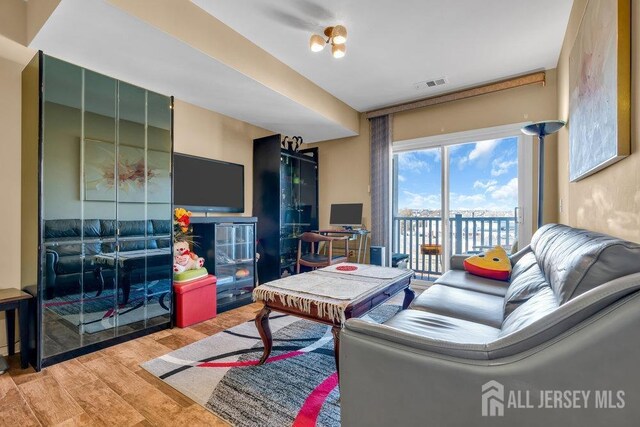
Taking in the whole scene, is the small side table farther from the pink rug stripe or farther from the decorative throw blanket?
the pink rug stripe

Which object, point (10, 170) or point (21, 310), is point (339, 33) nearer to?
point (10, 170)

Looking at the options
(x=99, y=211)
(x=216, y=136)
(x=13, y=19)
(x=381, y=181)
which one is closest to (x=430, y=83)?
(x=381, y=181)

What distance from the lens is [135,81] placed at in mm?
2631

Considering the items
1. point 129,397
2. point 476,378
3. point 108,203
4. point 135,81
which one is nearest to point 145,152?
point 108,203

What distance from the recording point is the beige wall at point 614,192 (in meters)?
1.13

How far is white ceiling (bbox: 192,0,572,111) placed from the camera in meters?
2.16

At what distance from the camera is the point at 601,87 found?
1.42 m

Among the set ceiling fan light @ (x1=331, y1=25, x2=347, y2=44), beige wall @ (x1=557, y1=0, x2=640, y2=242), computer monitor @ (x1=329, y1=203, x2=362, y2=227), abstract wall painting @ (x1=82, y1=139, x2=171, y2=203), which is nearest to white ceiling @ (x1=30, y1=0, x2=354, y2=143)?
abstract wall painting @ (x1=82, y1=139, x2=171, y2=203)

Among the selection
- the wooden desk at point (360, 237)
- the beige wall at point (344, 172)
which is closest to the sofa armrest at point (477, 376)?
the wooden desk at point (360, 237)

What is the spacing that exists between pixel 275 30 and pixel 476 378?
2675mm

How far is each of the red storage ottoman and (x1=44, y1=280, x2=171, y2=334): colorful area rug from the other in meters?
0.11

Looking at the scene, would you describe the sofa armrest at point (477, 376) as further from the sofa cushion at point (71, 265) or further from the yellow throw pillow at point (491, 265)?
the sofa cushion at point (71, 265)

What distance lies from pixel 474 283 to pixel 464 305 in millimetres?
581

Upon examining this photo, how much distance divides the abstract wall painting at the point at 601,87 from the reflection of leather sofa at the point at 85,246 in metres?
3.00
